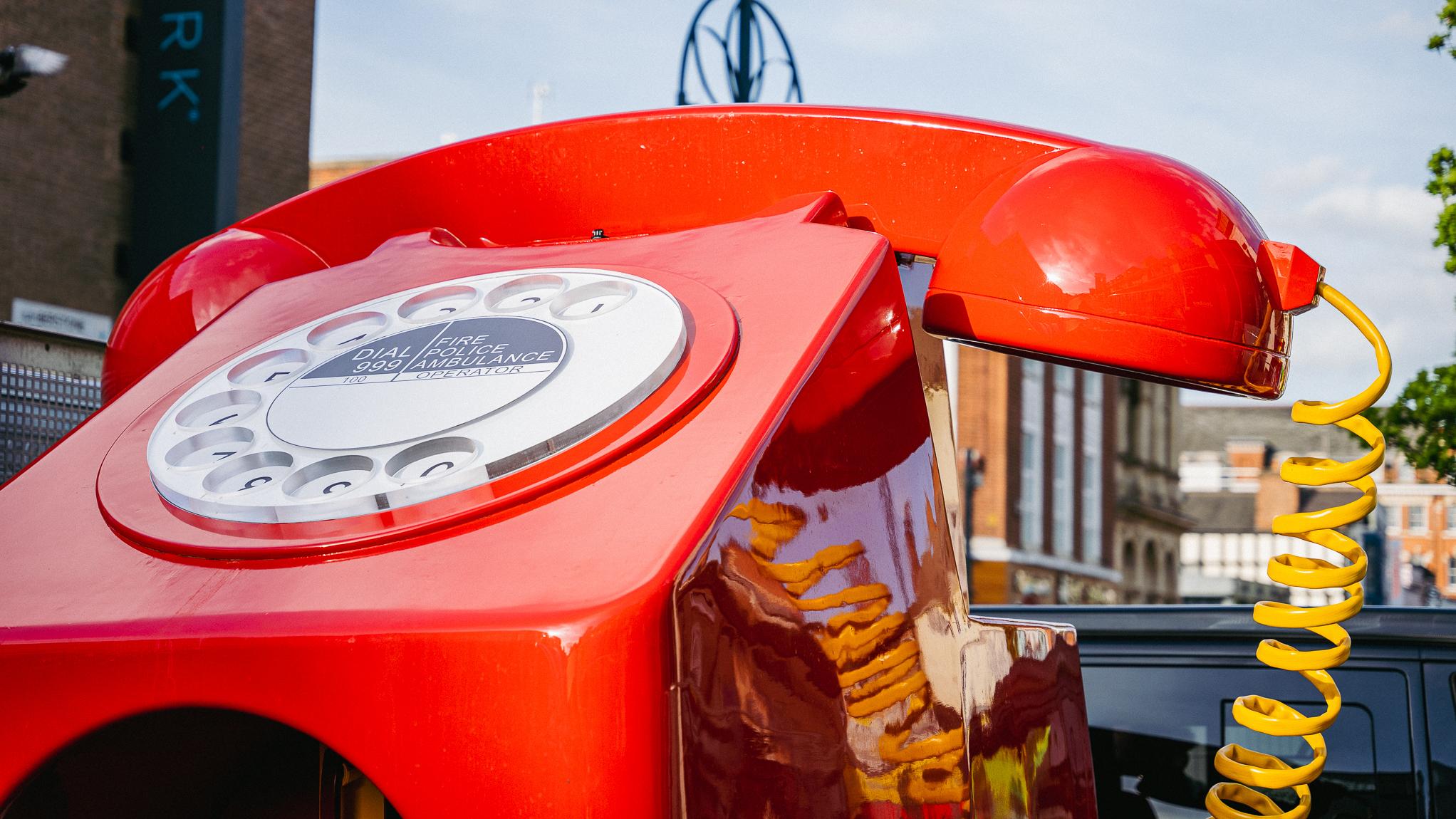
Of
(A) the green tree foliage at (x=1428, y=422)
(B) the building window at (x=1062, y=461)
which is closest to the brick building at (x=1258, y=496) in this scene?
(B) the building window at (x=1062, y=461)

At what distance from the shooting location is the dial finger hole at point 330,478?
1158mm

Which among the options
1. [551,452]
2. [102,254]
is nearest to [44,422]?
[551,452]

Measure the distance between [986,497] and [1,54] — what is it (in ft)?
66.7

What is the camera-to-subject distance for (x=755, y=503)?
1.09 meters

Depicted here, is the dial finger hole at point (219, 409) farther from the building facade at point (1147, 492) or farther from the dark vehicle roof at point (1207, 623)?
the building facade at point (1147, 492)

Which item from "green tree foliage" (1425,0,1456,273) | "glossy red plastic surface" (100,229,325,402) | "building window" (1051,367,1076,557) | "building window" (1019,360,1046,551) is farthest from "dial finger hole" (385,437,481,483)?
"building window" (1051,367,1076,557)

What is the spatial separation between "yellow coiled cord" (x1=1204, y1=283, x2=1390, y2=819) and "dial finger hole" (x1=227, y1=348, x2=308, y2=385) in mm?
1157

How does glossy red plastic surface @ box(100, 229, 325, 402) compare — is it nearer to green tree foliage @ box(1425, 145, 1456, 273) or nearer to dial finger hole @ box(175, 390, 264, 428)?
dial finger hole @ box(175, 390, 264, 428)

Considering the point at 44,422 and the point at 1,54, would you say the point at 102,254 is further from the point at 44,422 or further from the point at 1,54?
the point at 44,422

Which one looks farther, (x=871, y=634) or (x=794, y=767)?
(x=871, y=634)

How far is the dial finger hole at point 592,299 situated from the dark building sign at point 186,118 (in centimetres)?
903

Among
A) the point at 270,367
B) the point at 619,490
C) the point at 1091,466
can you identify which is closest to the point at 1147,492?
the point at 1091,466

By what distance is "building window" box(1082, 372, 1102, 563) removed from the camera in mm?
30172

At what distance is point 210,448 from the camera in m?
1.30
